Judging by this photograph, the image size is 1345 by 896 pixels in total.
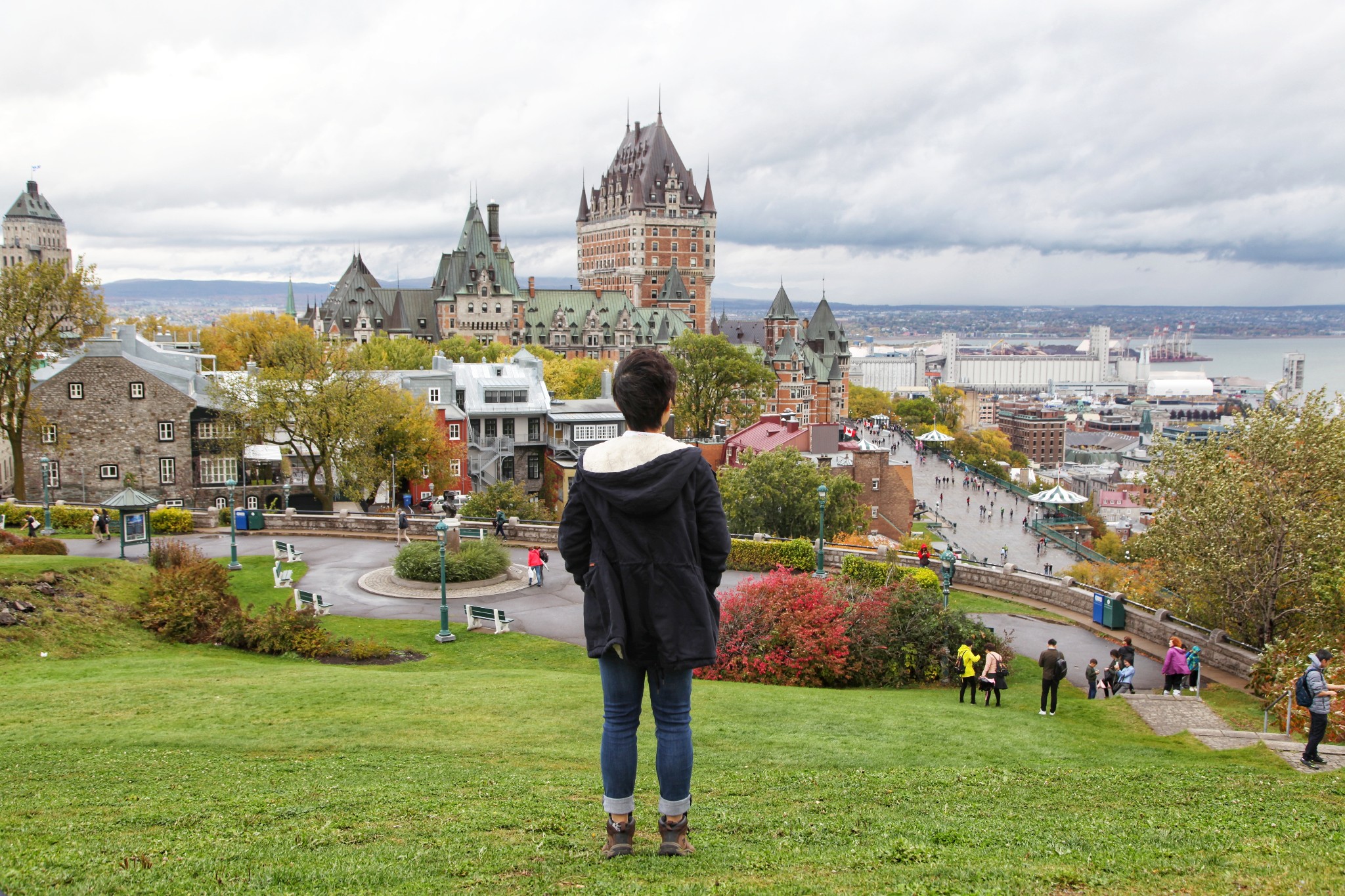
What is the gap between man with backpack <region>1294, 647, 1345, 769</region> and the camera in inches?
384

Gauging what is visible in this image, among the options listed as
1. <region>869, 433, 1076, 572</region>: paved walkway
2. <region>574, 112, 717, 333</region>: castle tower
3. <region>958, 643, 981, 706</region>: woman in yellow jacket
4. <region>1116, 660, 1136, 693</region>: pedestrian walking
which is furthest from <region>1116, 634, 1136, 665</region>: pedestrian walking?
<region>574, 112, 717, 333</region>: castle tower

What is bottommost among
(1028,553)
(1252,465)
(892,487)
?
(1028,553)

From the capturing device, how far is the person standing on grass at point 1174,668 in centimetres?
1540

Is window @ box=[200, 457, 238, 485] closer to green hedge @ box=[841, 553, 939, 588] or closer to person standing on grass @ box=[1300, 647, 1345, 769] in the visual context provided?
green hedge @ box=[841, 553, 939, 588]

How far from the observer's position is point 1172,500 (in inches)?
808

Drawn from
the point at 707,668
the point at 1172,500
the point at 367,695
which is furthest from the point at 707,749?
the point at 1172,500

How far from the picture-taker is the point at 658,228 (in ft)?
485

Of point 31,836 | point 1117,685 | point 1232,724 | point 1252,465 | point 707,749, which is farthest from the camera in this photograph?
point 1252,465

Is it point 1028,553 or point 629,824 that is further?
point 1028,553

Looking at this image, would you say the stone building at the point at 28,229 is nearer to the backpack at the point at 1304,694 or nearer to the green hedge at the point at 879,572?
the green hedge at the point at 879,572

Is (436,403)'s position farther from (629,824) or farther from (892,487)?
(629,824)

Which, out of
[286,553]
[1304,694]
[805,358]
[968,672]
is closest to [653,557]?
[1304,694]

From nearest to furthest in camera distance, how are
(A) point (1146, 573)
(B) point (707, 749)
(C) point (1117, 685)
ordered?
(B) point (707, 749) → (C) point (1117, 685) → (A) point (1146, 573)

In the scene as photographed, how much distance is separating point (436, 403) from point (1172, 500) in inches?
1421
